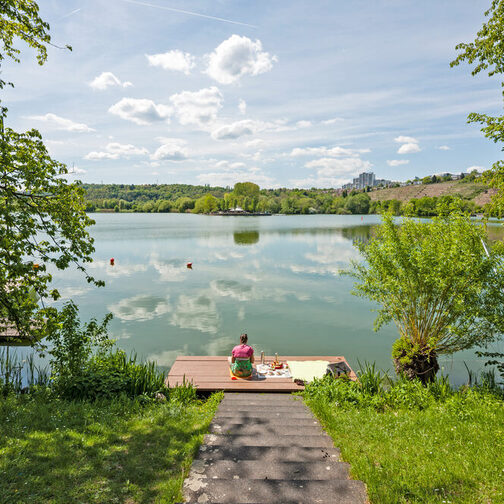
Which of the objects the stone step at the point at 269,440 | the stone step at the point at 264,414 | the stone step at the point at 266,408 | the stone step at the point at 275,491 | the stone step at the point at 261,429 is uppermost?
the stone step at the point at 275,491

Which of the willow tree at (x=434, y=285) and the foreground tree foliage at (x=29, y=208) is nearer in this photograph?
the foreground tree foliage at (x=29, y=208)

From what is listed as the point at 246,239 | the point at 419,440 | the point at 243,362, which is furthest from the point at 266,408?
the point at 246,239

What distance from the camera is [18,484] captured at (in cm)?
388

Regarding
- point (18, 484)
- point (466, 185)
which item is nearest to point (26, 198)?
point (18, 484)

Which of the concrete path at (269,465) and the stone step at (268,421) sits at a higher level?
the concrete path at (269,465)

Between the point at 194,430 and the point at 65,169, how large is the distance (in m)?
5.29

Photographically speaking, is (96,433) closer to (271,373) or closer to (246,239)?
(271,373)

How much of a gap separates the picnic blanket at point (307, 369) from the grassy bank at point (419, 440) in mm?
1421

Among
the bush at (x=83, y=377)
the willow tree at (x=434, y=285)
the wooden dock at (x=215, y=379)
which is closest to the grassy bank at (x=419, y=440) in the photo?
the wooden dock at (x=215, y=379)

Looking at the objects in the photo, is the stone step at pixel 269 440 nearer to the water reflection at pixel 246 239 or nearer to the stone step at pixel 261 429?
the stone step at pixel 261 429

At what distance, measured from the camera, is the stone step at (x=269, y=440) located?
5094 mm

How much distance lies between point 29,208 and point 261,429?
5.62m

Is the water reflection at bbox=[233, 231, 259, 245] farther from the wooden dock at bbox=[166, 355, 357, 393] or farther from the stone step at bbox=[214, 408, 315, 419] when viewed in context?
the stone step at bbox=[214, 408, 315, 419]

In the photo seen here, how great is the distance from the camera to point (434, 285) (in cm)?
895
